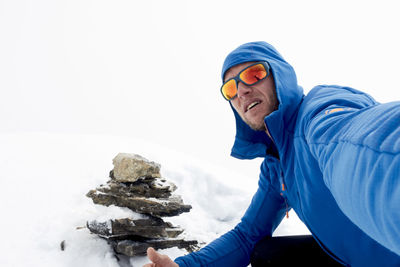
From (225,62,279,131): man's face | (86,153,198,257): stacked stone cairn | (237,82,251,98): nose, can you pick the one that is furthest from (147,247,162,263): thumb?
(237,82,251,98): nose

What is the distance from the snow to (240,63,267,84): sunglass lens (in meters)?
2.26

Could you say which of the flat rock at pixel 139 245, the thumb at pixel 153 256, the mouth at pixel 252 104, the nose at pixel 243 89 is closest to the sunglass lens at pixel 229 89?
the nose at pixel 243 89

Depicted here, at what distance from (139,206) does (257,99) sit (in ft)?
6.76

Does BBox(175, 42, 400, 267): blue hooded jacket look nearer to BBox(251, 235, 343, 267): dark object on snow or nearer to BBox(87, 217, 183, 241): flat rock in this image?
BBox(251, 235, 343, 267): dark object on snow

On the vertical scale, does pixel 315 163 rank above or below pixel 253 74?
below

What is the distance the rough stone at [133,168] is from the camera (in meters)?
3.44

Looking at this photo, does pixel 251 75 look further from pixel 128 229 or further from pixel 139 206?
pixel 128 229

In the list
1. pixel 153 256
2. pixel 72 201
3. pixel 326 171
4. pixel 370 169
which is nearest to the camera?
pixel 370 169

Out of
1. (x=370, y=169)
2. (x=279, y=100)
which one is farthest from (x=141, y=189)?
(x=370, y=169)

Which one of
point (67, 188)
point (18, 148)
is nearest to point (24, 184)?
point (67, 188)

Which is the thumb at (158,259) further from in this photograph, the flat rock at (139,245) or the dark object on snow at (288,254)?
the flat rock at (139,245)

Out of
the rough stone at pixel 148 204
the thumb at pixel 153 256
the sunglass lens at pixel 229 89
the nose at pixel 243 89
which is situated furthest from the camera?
the rough stone at pixel 148 204

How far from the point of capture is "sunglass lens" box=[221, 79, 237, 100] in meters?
2.78

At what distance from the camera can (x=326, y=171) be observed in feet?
3.37
